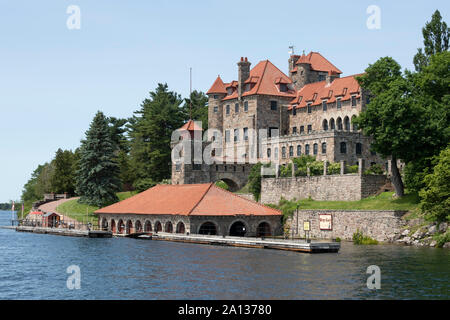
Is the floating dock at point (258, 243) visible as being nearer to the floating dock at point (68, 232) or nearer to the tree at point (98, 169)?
the floating dock at point (68, 232)

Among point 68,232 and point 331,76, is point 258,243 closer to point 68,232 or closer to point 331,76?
point 68,232

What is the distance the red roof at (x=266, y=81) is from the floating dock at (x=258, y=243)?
34.5 m

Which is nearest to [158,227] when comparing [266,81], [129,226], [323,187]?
[129,226]

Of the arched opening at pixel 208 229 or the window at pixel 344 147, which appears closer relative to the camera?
the arched opening at pixel 208 229

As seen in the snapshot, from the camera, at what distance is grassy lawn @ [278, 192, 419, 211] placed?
65.8 meters

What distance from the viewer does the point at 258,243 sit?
64.9 m

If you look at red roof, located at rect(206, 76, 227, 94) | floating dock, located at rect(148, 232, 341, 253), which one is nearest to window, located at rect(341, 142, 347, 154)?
floating dock, located at rect(148, 232, 341, 253)

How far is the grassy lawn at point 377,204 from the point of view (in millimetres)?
65812

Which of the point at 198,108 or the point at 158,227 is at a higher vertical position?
the point at 198,108

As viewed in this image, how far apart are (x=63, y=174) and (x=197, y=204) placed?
5721 centimetres

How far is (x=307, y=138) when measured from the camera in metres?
87.2

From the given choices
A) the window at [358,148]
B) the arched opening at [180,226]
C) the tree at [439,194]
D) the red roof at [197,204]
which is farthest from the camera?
the window at [358,148]

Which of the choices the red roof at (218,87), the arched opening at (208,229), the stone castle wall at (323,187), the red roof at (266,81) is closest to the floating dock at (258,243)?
the arched opening at (208,229)

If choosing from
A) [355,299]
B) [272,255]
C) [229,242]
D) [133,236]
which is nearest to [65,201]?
[133,236]
